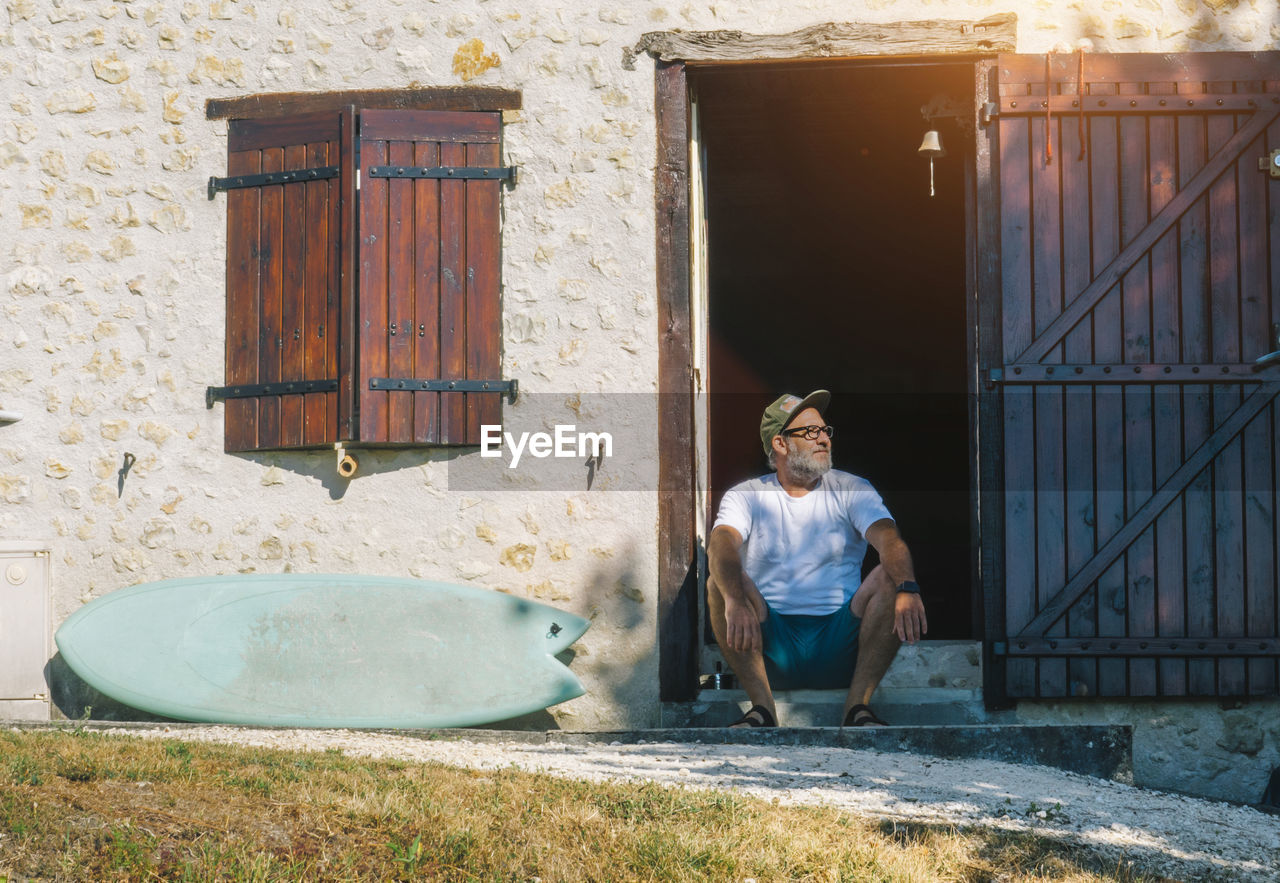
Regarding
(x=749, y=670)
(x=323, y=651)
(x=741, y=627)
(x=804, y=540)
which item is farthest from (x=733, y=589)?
(x=323, y=651)

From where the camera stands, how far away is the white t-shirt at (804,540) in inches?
225

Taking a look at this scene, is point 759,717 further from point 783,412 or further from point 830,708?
point 783,412

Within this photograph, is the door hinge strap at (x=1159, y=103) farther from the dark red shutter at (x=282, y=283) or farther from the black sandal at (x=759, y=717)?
the dark red shutter at (x=282, y=283)

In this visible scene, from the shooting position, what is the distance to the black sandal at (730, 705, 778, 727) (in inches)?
211

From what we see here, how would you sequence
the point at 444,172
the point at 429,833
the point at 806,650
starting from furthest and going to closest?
1. the point at 444,172
2. the point at 806,650
3. the point at 429,833

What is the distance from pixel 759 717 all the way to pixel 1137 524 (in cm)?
162

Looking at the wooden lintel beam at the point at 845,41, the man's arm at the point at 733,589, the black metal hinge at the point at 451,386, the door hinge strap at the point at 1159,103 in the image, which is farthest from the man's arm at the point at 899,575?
the wooden lintel beam at the point at 845,41

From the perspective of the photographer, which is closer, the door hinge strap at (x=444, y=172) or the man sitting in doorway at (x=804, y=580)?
the man sitting in doorway at (x=804, y=580)

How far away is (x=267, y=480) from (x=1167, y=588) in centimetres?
359

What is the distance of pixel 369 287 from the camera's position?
5.83m

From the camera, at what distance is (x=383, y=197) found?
19.3 feet

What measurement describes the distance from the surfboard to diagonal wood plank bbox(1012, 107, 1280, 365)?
212 centimetres

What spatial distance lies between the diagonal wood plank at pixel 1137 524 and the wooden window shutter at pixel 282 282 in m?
2.90

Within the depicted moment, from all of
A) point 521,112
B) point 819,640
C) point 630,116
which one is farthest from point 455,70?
point 819,640
